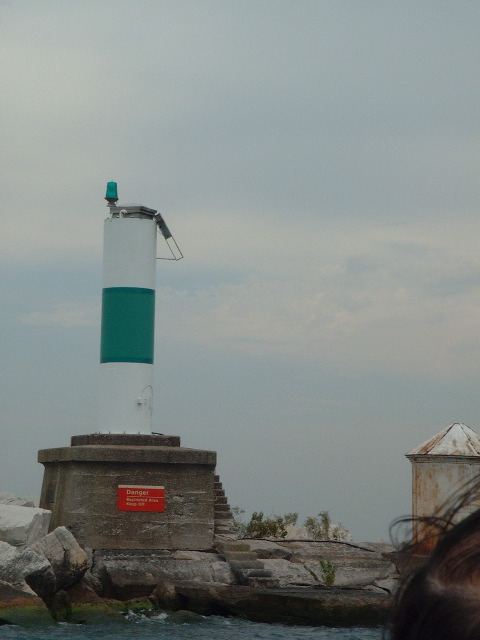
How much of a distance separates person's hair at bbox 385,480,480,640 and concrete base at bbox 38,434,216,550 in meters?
14.2

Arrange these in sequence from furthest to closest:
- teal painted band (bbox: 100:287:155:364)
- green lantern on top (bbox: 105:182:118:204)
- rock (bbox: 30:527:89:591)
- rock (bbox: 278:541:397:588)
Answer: green lantern on top (bbox: 105:182:118:204) → teal painted band (bbox: 100:287:155:364) → rock (bbox: 278:541:397:588) → rock (bbox: 30:527:89:591)

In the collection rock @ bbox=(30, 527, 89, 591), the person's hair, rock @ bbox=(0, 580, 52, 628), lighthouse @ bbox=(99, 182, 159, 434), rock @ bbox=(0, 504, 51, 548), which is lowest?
rock @ bbox=(0, 580, 52, 628)

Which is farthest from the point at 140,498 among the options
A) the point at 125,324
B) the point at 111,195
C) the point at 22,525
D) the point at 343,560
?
the point at 111,195

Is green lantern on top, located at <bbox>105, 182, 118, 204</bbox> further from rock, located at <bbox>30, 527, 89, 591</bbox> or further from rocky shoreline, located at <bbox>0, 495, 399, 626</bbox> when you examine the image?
rock, located at <bbox>30, 527, 89, 591</bbox>

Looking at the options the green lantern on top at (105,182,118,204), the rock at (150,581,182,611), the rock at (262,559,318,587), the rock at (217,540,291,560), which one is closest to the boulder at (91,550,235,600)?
the rock at (150,581,182,611)

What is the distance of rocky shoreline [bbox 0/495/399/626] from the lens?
1218 centimetres

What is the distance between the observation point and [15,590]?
40.7 ft

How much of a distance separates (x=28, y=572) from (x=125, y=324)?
15.3ft

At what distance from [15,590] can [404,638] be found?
1235cm

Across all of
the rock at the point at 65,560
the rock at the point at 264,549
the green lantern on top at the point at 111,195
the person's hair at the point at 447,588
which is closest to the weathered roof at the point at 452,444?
the rock at the point at 264,549

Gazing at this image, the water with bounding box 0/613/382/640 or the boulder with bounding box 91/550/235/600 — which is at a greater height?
the boulder with bounding box 91/550/235/600

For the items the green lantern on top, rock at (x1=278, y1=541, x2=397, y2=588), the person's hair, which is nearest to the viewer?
the person's hair

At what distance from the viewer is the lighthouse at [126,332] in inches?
620

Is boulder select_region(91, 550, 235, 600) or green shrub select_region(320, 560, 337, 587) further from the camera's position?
green shrub select_region(320, 560, 337, 587)
